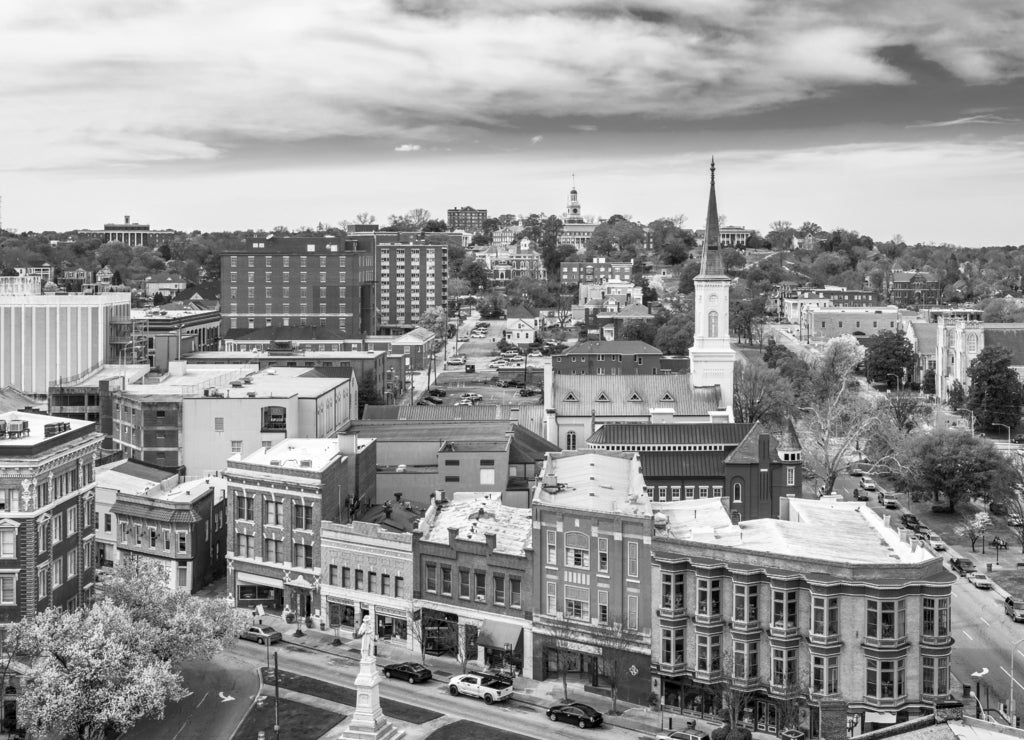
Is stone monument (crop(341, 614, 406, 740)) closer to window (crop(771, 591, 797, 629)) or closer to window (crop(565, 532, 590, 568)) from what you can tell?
window (crop(565, 532, 590, 568))

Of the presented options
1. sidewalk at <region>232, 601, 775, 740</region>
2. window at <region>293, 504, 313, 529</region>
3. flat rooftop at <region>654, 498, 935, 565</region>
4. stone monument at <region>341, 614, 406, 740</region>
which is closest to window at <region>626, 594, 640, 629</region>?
flat rooftop at <region>654, 498, 935, 565</region>

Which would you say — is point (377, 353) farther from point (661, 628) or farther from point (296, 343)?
point (661, 628)

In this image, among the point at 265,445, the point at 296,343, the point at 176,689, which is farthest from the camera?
the point at 296,343

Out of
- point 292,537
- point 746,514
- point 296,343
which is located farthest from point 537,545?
point 296,343

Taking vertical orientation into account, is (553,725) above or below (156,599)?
below

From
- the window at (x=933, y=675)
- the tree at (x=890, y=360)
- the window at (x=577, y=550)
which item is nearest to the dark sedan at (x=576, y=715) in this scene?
the window at (x=577, y=550)
